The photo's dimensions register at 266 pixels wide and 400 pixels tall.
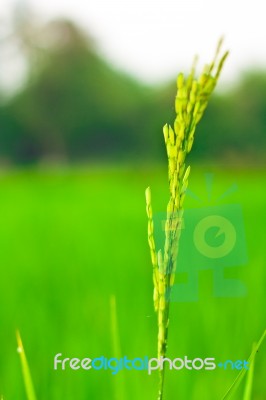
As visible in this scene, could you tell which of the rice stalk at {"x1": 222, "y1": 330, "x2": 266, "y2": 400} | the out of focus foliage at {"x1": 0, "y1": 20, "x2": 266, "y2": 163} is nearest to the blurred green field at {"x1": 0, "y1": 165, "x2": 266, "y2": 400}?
the rice stalk at {"x1": 222, "y1": 330, "x2": 266, "y2": 400}

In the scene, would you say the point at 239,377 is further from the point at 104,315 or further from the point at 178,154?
the point at 104,315

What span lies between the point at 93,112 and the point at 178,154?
542 inches

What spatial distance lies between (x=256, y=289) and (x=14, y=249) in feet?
4.86

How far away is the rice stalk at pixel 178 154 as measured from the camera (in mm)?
298

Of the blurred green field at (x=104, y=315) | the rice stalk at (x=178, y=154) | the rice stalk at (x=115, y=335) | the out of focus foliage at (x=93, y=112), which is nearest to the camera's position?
the rice stalk at (x=178, y=154)

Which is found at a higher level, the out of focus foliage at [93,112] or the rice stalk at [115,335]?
the out of focus foliage at [93,112]

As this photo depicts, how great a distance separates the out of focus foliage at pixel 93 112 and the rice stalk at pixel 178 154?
914 centimetres

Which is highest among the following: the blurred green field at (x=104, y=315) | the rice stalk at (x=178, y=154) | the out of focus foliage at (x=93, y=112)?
the out of focus foliage at (x=93, y=112)

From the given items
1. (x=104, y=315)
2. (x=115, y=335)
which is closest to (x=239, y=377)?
(x=115, y=335)

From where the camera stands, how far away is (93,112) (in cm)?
1393

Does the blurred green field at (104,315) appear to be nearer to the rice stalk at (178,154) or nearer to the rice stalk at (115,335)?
the rice stalk at (115,335)

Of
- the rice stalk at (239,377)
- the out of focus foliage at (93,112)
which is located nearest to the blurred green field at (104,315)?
the rice stalk at (239,377)

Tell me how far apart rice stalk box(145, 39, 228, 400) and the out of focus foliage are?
30.0ft

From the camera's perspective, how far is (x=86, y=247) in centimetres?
271
